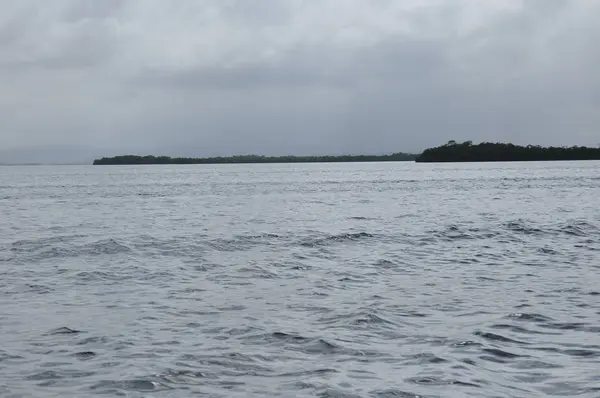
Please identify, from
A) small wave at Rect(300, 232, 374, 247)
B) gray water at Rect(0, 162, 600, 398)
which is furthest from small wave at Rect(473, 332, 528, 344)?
small wave at Rect(300, 232, 374, 247)

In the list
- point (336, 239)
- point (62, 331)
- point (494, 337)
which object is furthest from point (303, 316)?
point (336, 239)

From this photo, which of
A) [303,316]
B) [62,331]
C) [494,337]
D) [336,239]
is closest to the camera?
[494,337]

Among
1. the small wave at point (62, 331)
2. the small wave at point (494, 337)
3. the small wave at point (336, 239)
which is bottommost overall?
the small wave at point (336, 239)

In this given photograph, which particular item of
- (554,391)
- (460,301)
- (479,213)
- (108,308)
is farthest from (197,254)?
(479,213)

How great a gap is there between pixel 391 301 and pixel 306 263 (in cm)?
705

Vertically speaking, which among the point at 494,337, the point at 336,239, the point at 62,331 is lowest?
the point at 336,239

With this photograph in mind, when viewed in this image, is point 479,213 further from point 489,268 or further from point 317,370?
point 317,370

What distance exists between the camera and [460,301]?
1485 cm

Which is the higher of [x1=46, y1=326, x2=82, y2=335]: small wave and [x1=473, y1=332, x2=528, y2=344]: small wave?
[x1=473, y1=332, x2=528, y2=344]: small wave

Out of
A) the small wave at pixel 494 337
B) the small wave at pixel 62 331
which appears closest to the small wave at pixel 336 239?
the small wave at pixel 62 331

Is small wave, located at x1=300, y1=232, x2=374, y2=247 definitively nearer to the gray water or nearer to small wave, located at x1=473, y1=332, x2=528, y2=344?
the gray water

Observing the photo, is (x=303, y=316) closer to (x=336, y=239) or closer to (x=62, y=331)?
(x=62, y=331)

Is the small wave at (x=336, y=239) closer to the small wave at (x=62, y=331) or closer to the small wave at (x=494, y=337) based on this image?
the small wave at (x=62, y=331)

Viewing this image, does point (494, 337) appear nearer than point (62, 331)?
Yes
